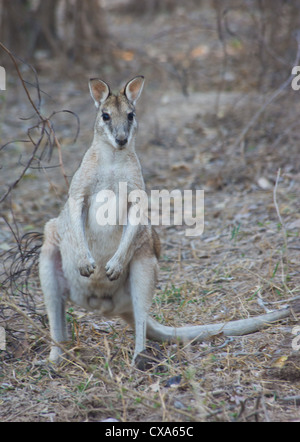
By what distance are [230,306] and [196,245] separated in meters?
1.14

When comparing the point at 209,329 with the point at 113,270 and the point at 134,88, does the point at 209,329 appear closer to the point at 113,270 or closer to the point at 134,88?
the point at 113,270

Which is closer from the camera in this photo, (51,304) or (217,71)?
(51,304)

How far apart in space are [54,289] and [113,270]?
393mm

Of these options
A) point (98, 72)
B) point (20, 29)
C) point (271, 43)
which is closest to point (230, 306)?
point (271, 43)

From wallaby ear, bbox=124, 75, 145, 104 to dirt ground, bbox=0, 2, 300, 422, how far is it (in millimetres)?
641

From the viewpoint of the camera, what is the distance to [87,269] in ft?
11.1

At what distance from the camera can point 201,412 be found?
266cm

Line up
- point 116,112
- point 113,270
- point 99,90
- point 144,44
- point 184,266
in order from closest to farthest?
point 113,270, point 116,112, point 99,90, point 184,266, point 144,44

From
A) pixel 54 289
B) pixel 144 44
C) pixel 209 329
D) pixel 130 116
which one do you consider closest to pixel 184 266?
pixel 209 329

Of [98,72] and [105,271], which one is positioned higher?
[98,72]

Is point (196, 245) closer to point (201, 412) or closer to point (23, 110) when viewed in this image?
point (201, 412)

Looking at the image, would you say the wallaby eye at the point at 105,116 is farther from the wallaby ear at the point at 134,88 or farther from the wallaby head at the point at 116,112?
the wallaby ear at the point at 134,88

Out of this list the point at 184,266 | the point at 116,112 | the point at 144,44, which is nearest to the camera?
the point at 116,112
